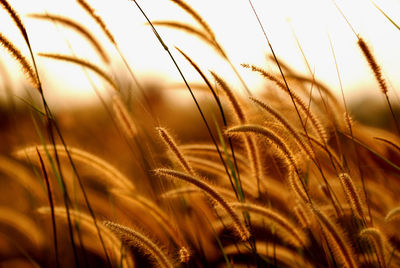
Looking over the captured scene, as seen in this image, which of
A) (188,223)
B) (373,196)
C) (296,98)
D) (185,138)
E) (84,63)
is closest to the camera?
(296,98)

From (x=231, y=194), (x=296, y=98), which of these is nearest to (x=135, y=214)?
(x=231, y=194)

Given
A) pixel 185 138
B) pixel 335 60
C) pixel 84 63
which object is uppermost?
pixel 185 138

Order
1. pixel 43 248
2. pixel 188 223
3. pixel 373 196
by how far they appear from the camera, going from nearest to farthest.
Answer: pixel 188 223
pixel 373 196
pixel 43 248

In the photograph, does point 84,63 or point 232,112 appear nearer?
point 232,112

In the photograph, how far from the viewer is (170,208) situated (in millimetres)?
1790

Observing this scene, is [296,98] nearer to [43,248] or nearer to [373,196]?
[373,196]

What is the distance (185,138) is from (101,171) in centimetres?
455

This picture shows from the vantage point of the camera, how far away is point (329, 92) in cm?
184

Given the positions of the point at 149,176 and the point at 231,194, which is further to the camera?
the point at 149,176

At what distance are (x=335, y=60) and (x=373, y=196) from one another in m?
0.69

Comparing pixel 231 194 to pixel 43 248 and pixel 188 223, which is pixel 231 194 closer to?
pixel 188 223

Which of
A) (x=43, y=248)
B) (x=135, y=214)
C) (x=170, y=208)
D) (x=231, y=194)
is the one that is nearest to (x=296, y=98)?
(x=231, y=194)

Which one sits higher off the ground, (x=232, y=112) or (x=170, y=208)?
(x=232, y=112)

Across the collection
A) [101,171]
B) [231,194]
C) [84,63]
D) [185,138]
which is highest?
[185,138]
